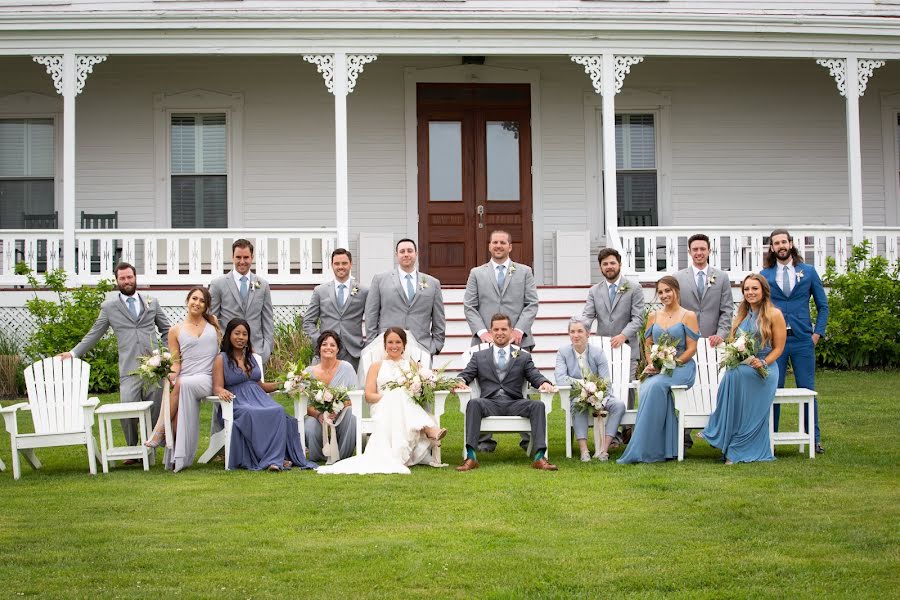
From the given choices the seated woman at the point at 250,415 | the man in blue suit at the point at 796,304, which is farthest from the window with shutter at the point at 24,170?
the man in blue suit at the point at 796,304

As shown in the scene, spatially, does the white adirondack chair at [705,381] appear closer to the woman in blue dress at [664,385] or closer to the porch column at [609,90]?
the woman in blue dress at [664,385]

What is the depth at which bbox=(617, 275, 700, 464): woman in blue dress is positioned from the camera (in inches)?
363

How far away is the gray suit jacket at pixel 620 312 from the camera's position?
10242 mm

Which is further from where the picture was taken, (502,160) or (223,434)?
(502,160)

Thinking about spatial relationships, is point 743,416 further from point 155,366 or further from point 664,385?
point 155,366

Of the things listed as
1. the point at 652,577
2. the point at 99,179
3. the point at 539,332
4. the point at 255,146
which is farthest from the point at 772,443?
the point at 99,179

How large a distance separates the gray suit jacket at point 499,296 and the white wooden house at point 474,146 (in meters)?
5.95

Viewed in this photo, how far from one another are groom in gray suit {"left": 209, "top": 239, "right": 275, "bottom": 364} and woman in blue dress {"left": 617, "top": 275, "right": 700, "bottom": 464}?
3280 mm

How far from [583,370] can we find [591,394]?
0.24m

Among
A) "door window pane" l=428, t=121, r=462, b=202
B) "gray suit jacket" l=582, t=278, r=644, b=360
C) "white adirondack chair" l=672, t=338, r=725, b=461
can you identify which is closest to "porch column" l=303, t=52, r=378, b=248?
"door window pane" l=428, t=121, r=462, b=202

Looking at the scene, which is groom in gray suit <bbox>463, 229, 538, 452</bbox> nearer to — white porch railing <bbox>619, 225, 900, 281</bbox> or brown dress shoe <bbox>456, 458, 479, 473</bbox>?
brown dress shoe <bbox>456, 458, 479, 473</bbox>

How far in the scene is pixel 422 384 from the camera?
935 centimetres

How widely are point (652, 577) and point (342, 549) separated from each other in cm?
167

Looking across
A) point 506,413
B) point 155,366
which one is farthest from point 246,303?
point 506,413
